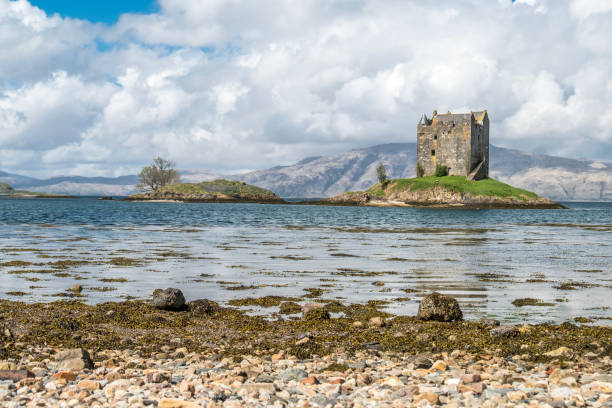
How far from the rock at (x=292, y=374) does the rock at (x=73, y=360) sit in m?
3.38

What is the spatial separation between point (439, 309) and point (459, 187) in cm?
13959

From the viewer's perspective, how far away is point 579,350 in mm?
11023

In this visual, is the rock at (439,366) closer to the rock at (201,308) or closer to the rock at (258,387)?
the rock at (258,387)

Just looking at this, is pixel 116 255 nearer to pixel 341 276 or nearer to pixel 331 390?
pixel 341 276

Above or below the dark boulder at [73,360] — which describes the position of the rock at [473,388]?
above

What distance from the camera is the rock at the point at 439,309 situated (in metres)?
14.0

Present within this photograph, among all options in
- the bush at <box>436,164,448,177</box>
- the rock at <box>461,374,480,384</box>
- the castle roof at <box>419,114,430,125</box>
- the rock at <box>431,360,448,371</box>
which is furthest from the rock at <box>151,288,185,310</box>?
the castle roof at <box>419,114,430,125</box>

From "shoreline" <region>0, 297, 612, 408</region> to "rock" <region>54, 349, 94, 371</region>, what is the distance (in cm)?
3

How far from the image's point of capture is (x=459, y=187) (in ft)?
486

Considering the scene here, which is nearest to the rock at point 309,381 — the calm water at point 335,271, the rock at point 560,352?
the rock at point 560,352

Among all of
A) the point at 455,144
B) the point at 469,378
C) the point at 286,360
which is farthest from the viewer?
the point at 455,144

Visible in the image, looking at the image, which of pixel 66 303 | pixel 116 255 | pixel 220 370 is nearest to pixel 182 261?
pixel 116 255

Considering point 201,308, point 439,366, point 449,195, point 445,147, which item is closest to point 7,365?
point 201,308

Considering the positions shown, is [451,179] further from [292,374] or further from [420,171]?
[292,374]
